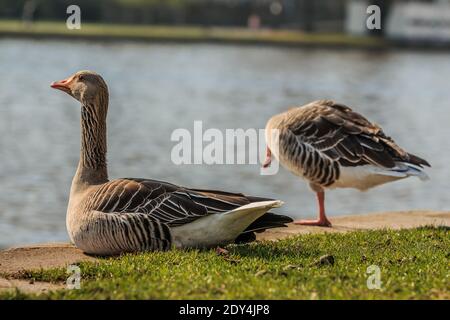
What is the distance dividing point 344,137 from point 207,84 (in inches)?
1740

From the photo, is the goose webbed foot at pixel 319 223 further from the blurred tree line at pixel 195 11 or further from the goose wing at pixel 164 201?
the blurred tree line at pixel 195 11

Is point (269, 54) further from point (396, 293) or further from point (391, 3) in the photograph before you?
point (396, 293)

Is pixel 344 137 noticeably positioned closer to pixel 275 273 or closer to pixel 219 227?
pixel 219 227

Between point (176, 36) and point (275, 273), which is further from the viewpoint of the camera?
point (176, 36)

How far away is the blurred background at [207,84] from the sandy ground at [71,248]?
4.71 metres

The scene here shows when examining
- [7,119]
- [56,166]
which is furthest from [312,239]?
[7,119]

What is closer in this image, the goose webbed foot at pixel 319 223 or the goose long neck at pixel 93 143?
the goose long neck at pixel 93 143

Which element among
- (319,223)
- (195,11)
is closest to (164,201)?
(319,223)

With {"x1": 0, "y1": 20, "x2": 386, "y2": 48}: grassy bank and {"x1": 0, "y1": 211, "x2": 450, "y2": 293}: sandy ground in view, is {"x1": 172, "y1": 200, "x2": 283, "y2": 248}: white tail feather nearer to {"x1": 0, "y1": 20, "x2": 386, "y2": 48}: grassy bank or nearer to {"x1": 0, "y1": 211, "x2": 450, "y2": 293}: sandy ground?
{"x1": 0, "y1": 211, "x2": 450, "y2": 293}: sandy ground

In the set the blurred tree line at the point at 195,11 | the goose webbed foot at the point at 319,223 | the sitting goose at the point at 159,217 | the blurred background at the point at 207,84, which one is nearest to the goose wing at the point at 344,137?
the goose webbed foot at the point at 319,223

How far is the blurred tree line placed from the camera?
10119cm

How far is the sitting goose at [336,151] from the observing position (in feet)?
41.3

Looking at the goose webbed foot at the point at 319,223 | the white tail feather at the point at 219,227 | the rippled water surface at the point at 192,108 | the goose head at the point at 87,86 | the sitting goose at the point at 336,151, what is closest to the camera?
the white tail feather at the point at 219,227

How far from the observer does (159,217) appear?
1011 cm
